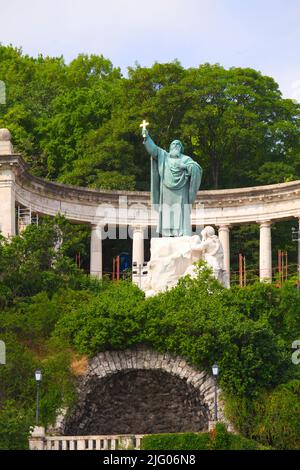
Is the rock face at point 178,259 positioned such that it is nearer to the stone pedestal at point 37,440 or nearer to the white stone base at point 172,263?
the white stone base at point 172,263

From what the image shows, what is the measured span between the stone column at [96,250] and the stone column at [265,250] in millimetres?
9716

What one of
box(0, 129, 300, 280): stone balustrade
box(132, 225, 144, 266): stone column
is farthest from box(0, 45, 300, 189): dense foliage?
box(132, 225, 144, 266): stone column

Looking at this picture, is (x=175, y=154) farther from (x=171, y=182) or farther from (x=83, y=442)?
(x=83, y=442)

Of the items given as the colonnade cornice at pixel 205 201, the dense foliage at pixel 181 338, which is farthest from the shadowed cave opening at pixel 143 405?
the colonnade cornice at pixel 205 201

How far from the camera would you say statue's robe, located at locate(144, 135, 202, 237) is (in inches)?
2596

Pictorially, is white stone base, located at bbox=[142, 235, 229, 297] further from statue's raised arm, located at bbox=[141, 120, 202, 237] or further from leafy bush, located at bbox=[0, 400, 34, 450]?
leafy bush, located at bbox=[0, 400, 34, 450]

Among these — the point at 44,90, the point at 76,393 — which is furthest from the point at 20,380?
the point at 44,90

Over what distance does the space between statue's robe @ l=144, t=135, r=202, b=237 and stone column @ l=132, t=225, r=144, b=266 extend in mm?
16303

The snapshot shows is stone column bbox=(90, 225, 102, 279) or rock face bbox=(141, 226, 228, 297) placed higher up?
stone column bbox=(90, 225, 102, 279)

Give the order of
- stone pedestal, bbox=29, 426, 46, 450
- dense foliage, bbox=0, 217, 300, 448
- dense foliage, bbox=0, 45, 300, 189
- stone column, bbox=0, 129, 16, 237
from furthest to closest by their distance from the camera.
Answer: dense foliage, bbox=0, 45, 300, 189, stone column, bbox=0, 129, 16, 237, dense foliage, bbox=0, 217, 300, 448, stone pedestal, bbox=29, 426, 46, 450

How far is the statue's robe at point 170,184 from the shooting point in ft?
216

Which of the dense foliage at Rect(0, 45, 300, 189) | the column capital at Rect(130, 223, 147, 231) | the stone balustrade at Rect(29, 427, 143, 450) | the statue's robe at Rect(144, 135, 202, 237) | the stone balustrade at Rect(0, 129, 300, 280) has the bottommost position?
the stone balustrade at Rect(29, 427, 143, 450)

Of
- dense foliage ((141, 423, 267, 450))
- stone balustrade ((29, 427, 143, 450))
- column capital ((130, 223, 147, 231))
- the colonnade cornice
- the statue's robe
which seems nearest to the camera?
stone balustrade ((29, 427, 143, 450))

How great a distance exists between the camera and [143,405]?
193 feet
